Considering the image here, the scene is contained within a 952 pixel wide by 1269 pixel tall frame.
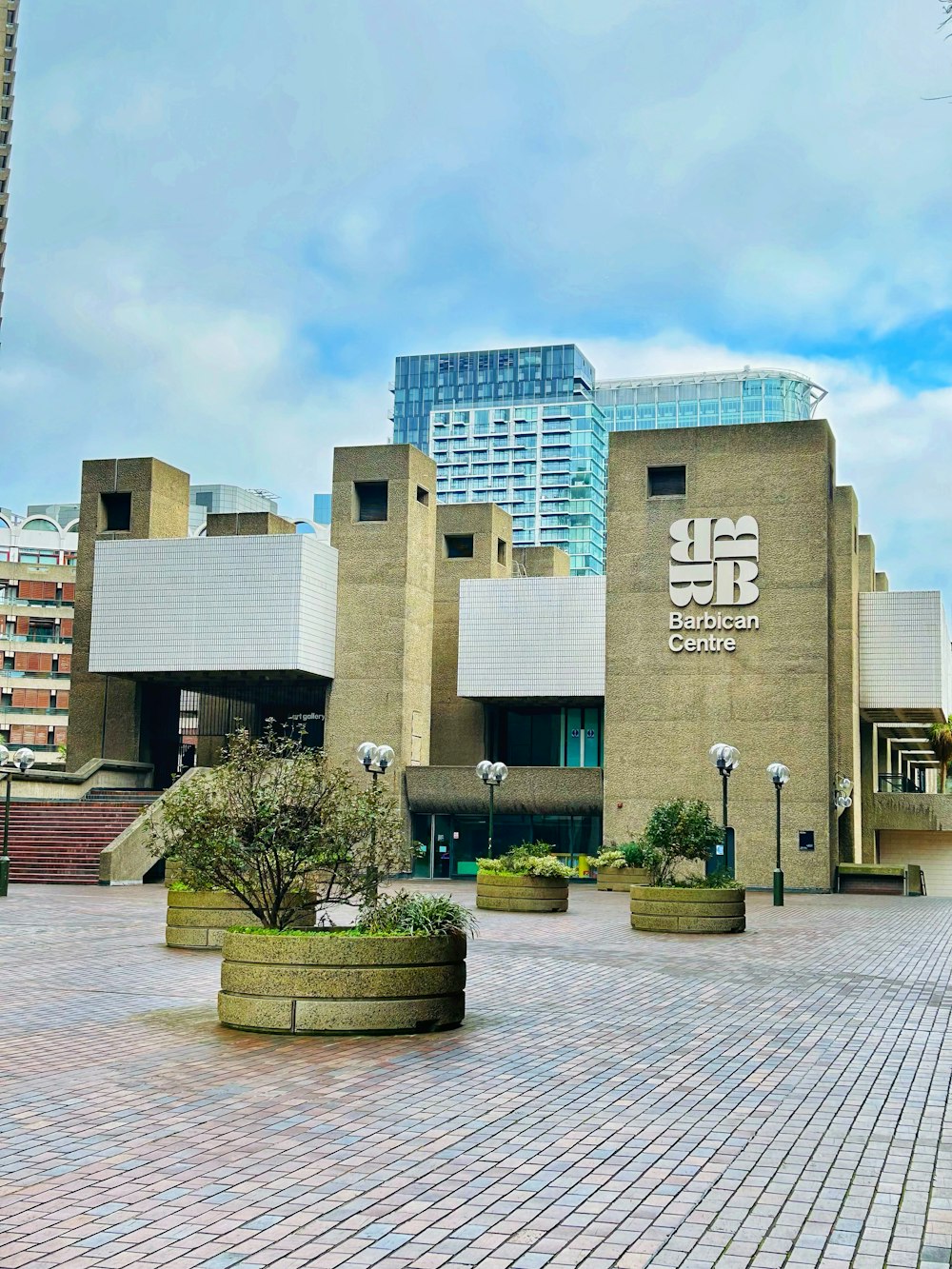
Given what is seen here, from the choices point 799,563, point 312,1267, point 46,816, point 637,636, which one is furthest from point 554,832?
point 312,1267

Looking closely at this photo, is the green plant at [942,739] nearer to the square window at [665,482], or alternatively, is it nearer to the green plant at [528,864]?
the square window at [665,482]

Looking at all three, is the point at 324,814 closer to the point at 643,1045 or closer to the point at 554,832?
the point at 643,1045

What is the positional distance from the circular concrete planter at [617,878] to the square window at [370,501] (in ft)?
55.1

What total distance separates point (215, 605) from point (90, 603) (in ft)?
20.6

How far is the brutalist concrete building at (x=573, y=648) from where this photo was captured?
147 ft

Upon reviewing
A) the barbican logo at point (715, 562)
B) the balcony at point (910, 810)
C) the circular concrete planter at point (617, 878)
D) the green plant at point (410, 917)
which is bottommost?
the circular concrete planter at point (617, 878)

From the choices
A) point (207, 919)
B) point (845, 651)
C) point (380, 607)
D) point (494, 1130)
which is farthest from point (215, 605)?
point (494, 1130)

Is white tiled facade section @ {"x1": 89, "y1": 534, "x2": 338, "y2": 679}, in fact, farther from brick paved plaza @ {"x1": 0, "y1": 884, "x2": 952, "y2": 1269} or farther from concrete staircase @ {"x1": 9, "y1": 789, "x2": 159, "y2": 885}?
brick paved plaza @ {"x1": 0, "y1": 884, "x2": 952, "y2": 1269}

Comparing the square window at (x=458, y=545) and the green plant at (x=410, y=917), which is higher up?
the square window at (x=458, y=545)

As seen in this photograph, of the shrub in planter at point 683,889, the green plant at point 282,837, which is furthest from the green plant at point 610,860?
the green plant at point 282,837

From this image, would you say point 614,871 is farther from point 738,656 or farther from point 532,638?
point 532,638

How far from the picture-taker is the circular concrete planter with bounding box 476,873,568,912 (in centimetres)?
2942

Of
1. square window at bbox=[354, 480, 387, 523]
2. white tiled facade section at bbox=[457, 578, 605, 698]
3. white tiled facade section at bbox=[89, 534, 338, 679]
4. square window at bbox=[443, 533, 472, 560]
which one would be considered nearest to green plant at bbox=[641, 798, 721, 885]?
white tiled facade section at bbox=[457, 578, 605, 698]

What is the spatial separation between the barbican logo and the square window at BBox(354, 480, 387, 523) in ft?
37.0
